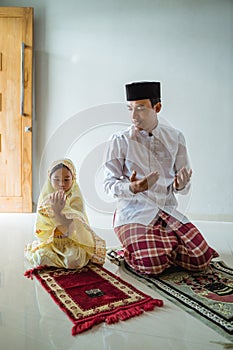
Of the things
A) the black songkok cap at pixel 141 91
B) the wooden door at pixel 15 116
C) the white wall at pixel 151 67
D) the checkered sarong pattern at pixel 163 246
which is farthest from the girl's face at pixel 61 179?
the wooden door at pixel 15 116

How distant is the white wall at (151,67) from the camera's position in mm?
2949

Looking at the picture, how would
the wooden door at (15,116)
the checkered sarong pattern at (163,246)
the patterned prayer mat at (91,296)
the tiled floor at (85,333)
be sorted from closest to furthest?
1. the tiled floor at (85,333)
2. the patterned prayer mat at (91,296)
3. the checkered sarong pattern at (163,246)
4. the wooden door at (15,116)

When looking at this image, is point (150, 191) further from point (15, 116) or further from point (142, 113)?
point (15, 116)

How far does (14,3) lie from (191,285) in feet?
9.57

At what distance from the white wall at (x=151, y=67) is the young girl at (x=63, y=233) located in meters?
1.27

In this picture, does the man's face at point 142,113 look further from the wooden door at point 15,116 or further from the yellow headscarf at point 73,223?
the wooden door at point 15,116

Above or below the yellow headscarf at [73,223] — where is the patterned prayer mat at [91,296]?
below

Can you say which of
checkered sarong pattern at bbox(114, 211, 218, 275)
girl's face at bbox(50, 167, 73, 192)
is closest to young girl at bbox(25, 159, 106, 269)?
girl's face at bbox(50, 167, 73, 192)

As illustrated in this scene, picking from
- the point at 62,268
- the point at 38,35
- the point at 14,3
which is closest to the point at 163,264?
the point at 62,268

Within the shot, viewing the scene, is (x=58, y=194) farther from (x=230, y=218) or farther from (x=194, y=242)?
(x=230, y=218)

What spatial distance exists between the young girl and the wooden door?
1535 millimetres

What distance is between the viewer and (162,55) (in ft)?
9.89

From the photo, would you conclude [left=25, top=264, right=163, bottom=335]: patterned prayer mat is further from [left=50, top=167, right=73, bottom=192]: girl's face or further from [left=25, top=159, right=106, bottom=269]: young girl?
[left=50, top=167, right=73, bottom=192]: girl's face

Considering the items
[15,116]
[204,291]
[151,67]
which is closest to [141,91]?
[204,291]
